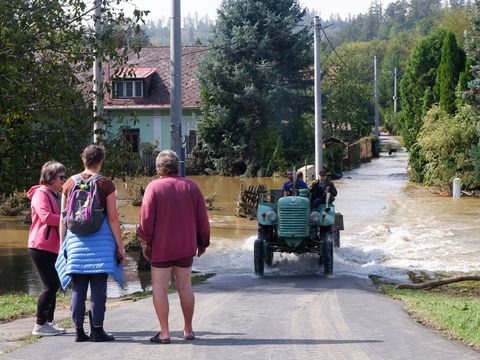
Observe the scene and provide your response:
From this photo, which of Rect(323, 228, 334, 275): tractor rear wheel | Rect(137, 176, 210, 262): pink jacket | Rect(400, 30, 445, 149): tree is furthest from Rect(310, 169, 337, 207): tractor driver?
Rect(400, 30, 445, 149): tree

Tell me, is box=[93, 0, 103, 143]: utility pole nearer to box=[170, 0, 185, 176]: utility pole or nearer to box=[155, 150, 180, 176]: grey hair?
box=[170, 0, 185, 176]: utility pole

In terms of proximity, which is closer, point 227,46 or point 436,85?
point 436,85

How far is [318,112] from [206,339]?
23305 mm

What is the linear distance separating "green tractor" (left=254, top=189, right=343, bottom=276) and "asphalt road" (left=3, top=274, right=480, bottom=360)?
3.41 meters

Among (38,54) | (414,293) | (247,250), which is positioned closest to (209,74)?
(247,250)

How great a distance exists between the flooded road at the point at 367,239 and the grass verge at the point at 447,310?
261 centimetres

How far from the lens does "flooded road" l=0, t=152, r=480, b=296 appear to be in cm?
1770

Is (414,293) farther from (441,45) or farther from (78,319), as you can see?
(441,45)

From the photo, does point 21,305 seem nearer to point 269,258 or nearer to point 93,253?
point 93,253

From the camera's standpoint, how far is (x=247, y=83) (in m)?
45.9

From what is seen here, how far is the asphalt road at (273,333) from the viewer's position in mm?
7227

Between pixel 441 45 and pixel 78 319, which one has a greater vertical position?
pixel 441 45

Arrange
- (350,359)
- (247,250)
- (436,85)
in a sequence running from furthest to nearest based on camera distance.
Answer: (436,85)
(247,250)
(350,359)

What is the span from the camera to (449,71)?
134 ft
